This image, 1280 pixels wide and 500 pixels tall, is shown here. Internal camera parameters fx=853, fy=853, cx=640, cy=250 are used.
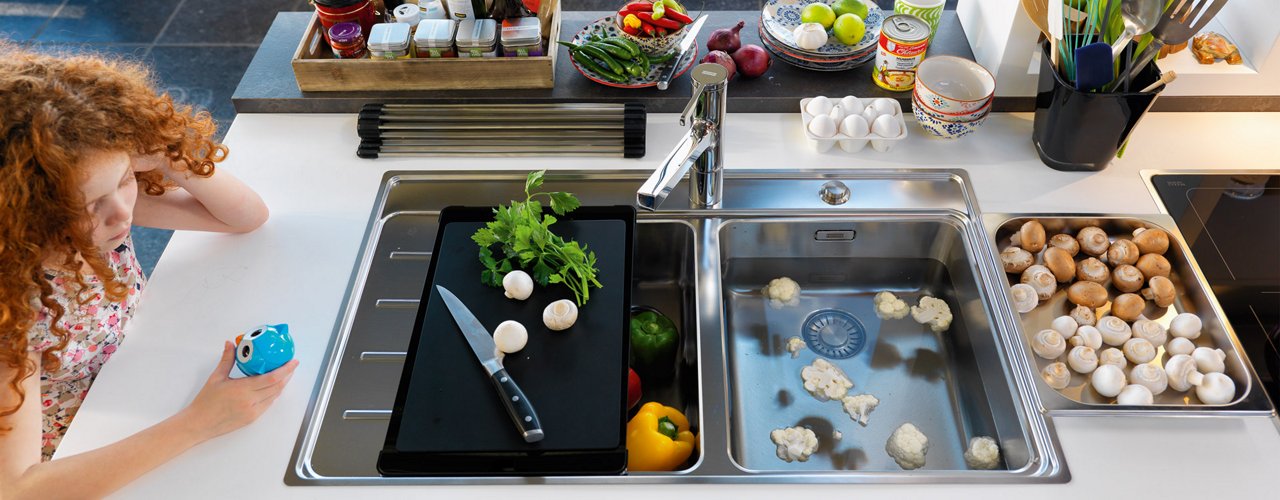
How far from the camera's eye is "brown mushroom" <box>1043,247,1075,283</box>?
114 centimetres

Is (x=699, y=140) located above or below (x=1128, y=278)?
above

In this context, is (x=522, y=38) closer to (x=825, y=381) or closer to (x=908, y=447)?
(x=825, y=381)

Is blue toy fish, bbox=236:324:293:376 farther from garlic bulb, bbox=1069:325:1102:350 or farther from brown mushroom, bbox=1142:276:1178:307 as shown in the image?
brown mushroom, bbox=1142:276:1178:307

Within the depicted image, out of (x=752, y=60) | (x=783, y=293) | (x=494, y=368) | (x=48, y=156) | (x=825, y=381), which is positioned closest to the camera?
(x=48, y=156)

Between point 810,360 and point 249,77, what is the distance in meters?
1.05

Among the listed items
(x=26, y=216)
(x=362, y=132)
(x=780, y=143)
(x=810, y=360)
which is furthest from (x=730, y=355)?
(x=26, y=216)

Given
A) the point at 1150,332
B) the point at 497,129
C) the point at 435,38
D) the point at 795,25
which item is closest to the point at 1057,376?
the point at 1150,332

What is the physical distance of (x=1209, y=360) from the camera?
3.33 feet

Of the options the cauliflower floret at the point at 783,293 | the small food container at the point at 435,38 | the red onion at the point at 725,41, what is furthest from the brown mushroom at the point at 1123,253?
the small food container at the point at 435,38

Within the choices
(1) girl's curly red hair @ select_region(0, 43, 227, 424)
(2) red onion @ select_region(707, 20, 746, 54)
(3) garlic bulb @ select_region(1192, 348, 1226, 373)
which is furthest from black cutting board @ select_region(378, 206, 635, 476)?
(3) garlic bulb @ select_region(1192, 348, 1226, 373)

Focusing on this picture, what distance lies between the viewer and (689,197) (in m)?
1.26

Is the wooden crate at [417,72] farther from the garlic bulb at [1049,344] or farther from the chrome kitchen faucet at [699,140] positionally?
the garlic bulb at [1049,344]

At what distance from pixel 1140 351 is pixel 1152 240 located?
193 millimetres

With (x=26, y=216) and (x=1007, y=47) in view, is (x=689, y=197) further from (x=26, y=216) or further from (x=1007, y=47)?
(x=26, y=216)
